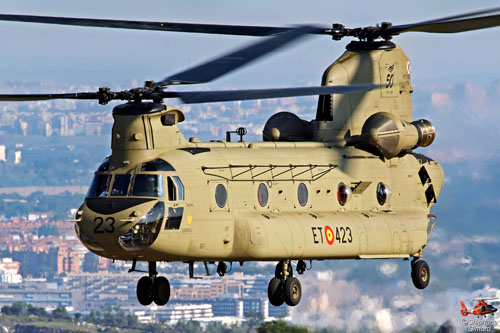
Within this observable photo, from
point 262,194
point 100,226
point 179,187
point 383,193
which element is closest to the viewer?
point 100,226

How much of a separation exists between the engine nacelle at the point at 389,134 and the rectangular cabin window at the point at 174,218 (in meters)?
6.74

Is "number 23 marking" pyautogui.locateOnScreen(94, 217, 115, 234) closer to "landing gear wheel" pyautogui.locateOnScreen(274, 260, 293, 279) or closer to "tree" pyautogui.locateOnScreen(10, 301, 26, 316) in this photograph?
"landing gear wheel" pyautogui.locateOnScreen(274, 260, 293, 279)

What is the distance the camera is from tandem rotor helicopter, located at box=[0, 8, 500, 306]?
31.7m

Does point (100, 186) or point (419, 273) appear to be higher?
point (100, 186)

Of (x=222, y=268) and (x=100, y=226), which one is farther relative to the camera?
(x=222, y=268)

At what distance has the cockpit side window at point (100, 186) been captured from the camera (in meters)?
32.2

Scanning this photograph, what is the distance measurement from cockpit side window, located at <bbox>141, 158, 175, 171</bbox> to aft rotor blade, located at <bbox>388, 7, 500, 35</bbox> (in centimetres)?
741

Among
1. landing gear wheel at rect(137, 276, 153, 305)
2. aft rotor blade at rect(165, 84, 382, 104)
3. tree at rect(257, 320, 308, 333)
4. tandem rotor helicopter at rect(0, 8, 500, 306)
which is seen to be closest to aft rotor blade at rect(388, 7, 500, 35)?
tandem rotor helicopter at rect(0, 8, 500, 306)

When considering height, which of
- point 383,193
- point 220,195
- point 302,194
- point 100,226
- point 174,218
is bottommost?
point 100,226

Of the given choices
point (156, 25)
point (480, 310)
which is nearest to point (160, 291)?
point (156, 25)

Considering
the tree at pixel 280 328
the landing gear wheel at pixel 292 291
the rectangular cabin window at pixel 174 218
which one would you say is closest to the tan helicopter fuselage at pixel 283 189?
the rectangular cabin window at pixel 174 218

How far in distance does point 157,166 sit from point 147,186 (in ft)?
1.78

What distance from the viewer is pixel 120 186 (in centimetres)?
3209

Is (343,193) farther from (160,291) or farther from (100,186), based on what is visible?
(100,186)
